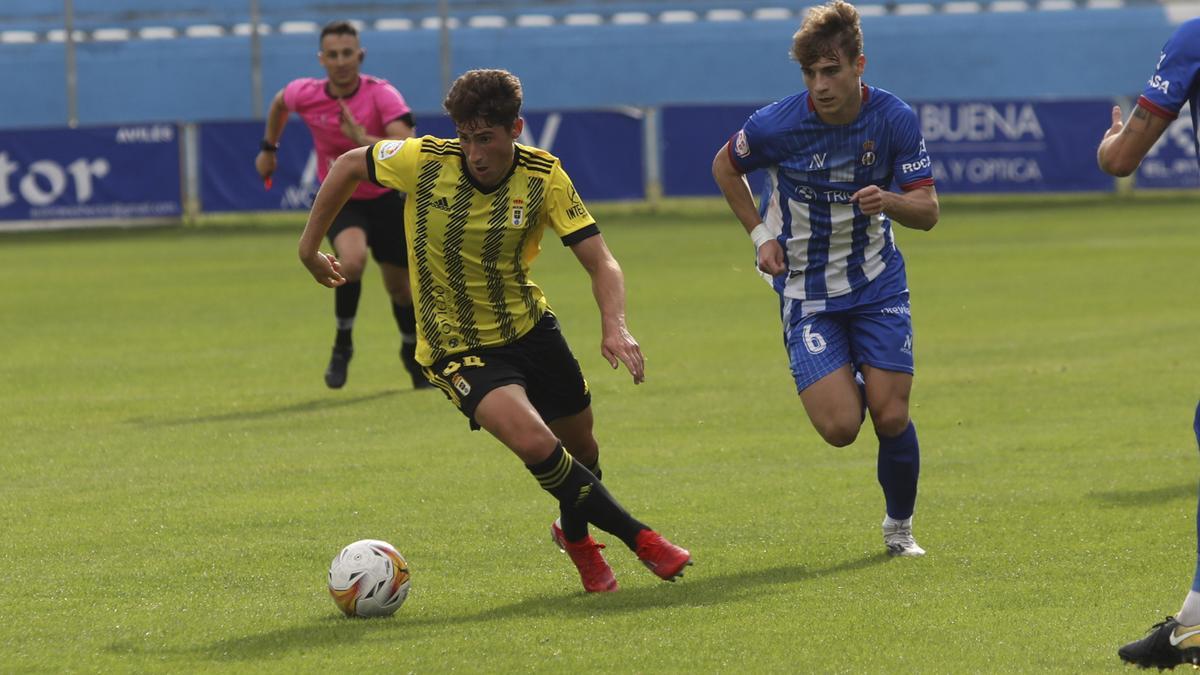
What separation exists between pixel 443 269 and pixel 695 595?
55.8 inches

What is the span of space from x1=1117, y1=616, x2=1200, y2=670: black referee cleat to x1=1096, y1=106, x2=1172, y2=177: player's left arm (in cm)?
123

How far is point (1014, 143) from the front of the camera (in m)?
29.0

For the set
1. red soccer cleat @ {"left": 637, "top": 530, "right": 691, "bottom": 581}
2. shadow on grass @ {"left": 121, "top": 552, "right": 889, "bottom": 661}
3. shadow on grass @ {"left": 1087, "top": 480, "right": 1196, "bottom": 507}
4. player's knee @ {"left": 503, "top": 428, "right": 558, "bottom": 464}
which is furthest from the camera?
shadow on grass @ {"left": 1087, "top": 480, "right": 1196, "bottom": 507}

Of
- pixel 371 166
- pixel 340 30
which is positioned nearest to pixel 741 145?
pixel 371 166

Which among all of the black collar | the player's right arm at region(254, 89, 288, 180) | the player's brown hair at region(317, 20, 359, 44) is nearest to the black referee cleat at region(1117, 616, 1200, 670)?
the player's brown hair at region(317, 20, 359, 44)

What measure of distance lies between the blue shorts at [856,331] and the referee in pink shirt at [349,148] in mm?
5006

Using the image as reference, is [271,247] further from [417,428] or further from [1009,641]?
[1009,641]

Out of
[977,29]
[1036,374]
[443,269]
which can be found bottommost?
[977,29]

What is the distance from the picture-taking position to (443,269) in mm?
6379

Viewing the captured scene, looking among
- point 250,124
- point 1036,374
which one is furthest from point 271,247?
point 1036,374

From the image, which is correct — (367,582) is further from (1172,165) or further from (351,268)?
(1172,165)

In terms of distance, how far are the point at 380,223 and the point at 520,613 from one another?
6.14m

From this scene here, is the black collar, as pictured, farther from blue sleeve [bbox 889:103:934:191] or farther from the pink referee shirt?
blue sleeve [bbox 889:103:934:191]

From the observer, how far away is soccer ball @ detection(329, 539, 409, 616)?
5.92m
